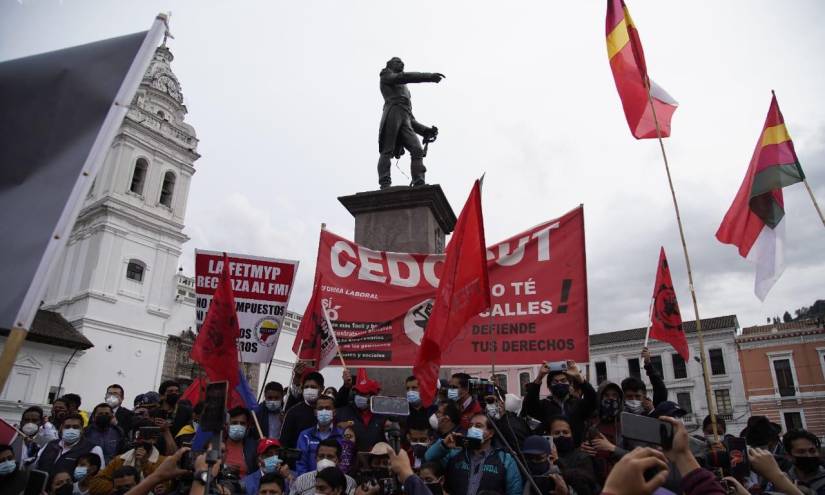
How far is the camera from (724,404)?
37500 millimetres

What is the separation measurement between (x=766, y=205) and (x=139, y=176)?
40206mm

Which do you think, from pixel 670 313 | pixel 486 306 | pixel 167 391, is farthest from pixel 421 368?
pixel 167 391

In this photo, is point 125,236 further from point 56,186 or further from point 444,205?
point 56,186

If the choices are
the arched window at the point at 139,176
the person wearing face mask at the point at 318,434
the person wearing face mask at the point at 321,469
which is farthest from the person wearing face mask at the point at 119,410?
the arched window at the point at 139,176

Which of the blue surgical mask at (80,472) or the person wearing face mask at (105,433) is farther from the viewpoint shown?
the person wearing face mask at (105,433)

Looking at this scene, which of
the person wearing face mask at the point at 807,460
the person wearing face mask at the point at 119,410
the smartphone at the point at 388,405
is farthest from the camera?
the person wearing face mask at the point at 119,410

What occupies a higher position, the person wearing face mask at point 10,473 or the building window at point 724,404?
the building window at point 724,404

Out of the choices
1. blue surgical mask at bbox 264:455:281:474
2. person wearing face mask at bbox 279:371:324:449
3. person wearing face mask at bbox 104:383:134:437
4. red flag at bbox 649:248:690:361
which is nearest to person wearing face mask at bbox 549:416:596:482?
red flag at bbox 649:248:690:361

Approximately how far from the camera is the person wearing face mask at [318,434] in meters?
5.01

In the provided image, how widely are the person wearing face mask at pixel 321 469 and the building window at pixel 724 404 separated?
40.3m

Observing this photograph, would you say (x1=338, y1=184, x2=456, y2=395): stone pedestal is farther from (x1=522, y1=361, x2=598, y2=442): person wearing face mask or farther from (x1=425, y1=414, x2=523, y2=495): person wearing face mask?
(x1=425, y1=414, x2=523, y2=495): person wearing face mask

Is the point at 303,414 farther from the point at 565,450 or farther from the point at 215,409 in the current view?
the point at 215,409

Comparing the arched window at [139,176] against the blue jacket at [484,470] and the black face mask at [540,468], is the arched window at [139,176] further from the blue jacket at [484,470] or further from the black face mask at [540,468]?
the black face mask at [540,468]

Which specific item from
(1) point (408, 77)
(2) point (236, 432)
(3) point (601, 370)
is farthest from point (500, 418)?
(3) point (601, 370)
